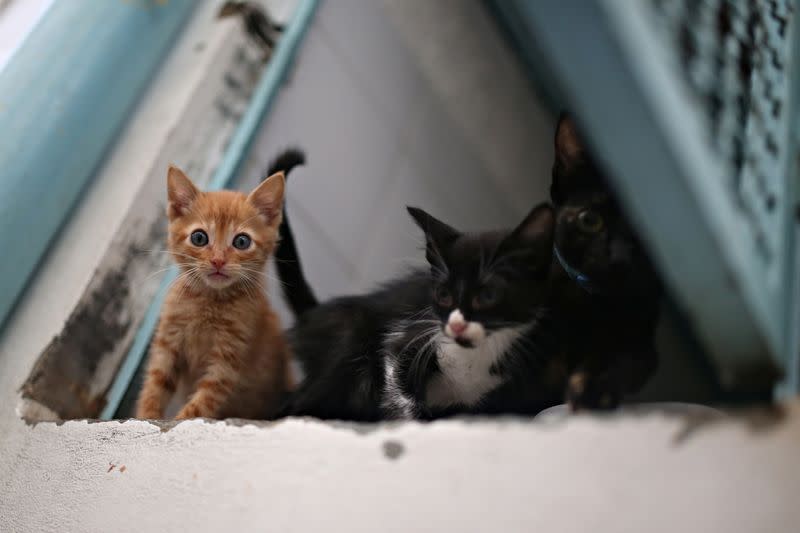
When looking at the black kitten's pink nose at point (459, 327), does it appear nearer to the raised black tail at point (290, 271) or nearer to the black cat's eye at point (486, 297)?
the black cat's eye at point (486, 297)

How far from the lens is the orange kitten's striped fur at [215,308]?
1.08 metres

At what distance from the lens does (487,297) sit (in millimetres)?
819

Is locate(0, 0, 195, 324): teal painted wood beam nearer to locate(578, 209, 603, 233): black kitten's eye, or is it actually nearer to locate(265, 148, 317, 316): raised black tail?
locate(265, 148, 317, 316): raised black tail

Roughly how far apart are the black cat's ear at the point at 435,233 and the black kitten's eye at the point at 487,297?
7cm

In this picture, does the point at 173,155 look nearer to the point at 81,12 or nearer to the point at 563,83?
the point at 81,12

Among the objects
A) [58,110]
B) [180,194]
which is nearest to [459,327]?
[180,194]

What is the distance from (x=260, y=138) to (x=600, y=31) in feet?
4.00

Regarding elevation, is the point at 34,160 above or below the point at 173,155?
below

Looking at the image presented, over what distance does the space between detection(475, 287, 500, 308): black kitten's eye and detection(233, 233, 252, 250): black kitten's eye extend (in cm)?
50

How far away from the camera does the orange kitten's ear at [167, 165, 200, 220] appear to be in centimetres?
114

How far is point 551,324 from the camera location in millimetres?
861

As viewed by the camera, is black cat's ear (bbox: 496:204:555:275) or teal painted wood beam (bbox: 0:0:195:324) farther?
teal painted wood beam (bbox: 0:0:195:324)

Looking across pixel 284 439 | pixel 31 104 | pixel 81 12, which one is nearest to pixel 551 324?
pixel 284 439

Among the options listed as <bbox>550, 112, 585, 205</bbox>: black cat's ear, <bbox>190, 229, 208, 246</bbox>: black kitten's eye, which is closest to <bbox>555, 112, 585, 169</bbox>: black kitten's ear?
<bbox>550, 112, 585, 205</bbox>: black cat's ear
